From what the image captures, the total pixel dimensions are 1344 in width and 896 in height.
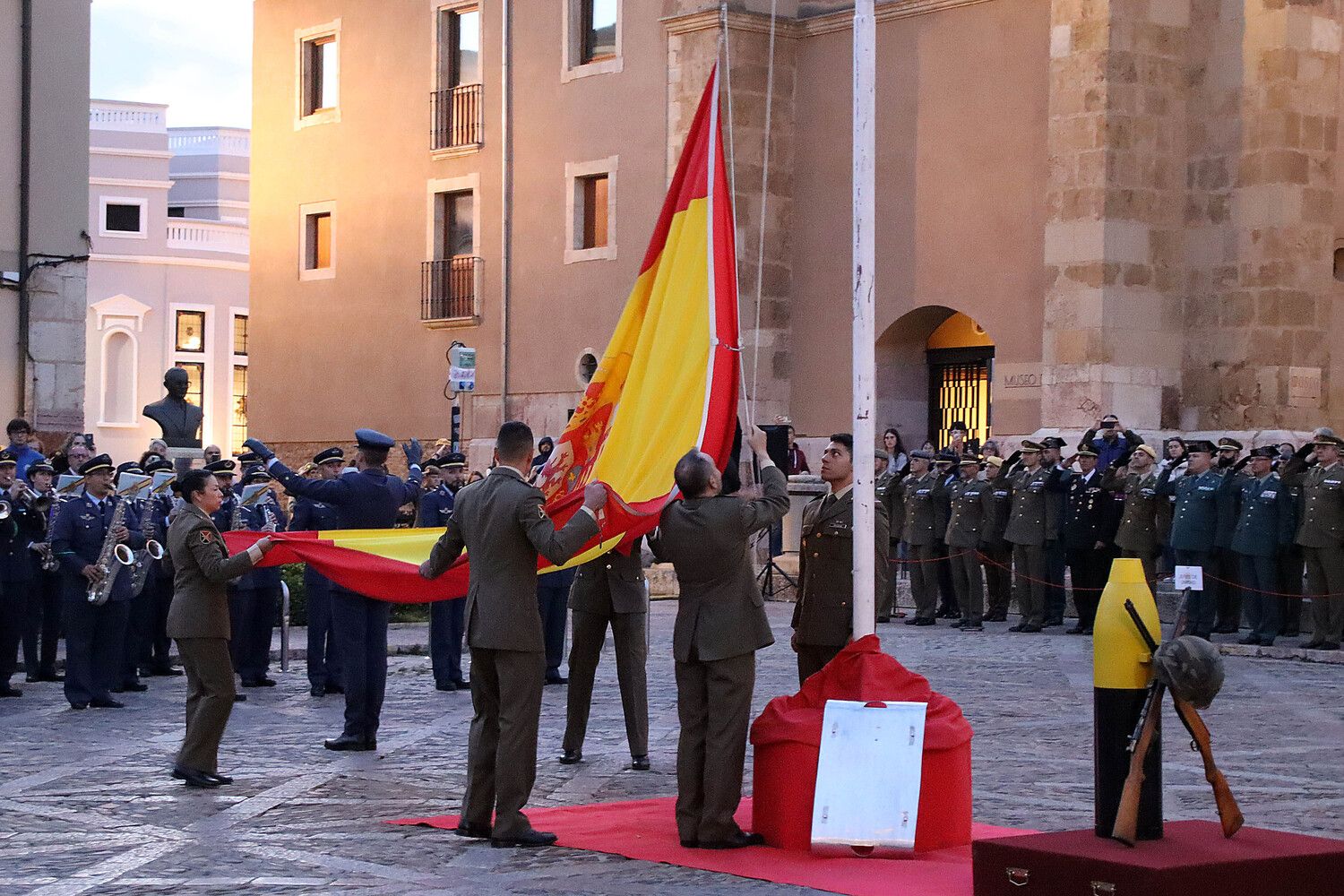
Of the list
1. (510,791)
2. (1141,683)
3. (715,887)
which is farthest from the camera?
(510,791)

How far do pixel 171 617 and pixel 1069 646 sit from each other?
34.6 ft

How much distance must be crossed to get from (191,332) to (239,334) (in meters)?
1.59

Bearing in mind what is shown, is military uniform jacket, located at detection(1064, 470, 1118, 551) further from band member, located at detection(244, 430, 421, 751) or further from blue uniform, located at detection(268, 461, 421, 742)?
blue uniform, located at detection(268, 461, 421, 742)

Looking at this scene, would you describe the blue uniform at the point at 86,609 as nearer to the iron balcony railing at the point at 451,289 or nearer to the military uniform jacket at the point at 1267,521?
the military uniform jacket at the point at 1267,521

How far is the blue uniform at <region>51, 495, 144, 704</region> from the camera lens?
14102 mm

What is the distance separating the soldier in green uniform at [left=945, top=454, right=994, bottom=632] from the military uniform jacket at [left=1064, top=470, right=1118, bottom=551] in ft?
3.85

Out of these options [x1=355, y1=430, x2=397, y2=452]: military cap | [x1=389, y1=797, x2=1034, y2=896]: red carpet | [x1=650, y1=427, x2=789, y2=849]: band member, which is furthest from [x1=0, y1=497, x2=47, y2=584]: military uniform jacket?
[x1=650, y1=427, x2=789, y2=849]: band member

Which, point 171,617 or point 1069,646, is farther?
point 1069,646

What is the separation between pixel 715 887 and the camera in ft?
26.0

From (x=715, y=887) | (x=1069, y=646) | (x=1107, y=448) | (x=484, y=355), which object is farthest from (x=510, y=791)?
(x=484, y=355)

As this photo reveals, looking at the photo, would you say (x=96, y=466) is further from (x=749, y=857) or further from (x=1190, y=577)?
(x=1190, y=577)

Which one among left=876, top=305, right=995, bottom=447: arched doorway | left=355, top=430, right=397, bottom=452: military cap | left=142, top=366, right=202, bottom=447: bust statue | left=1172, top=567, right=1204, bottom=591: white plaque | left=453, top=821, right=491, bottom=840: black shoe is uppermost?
left=876, top=305, right=995, bottom=447: arched doorway

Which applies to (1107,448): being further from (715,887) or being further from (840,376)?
(715,887)

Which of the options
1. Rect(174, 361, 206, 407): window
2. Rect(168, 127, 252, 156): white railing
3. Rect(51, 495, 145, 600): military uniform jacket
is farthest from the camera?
Rect(168, 127, 252, 156): white railing
